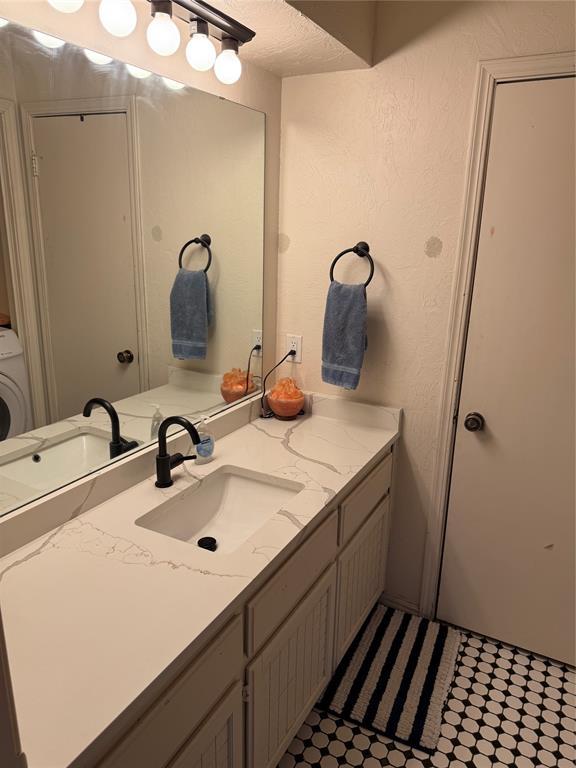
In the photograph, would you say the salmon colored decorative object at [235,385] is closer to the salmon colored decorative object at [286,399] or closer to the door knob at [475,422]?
the salmon colored decorative object at [286,399]

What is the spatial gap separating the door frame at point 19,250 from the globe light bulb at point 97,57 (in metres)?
0.28

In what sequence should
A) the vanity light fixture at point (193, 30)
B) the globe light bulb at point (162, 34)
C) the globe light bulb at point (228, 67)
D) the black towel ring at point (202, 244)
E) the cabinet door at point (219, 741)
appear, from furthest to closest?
the black towel ring at point (202, 244), the globe light bulb at point (228, 67), the globe light bulb at point (162, 34), the vanity light fixture at point (193, 30), the cabinet door at point (219, 741)

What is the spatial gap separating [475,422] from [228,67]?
1412mm

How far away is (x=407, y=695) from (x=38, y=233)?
182 cm

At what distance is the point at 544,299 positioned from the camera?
1800 mm

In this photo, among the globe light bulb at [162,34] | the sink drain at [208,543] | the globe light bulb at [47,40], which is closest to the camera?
the globe light bulb at [47,40]

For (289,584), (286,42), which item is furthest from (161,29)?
(289,584)

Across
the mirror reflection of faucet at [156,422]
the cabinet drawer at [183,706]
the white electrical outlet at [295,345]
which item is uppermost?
the white electrical outlet at [295,345]

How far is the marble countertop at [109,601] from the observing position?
869mm

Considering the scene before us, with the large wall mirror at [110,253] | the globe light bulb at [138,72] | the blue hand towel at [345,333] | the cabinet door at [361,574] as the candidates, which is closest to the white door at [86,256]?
the large wall mirror at [110,253]

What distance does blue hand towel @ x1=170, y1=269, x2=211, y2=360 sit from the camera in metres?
1.78

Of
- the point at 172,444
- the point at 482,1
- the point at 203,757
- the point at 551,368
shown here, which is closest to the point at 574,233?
the point at 551,368

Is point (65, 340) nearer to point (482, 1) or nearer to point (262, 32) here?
point (262, 32)

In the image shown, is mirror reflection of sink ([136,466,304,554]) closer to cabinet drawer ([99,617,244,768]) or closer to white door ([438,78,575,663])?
cabinet drawer ([99,617,244,768])
